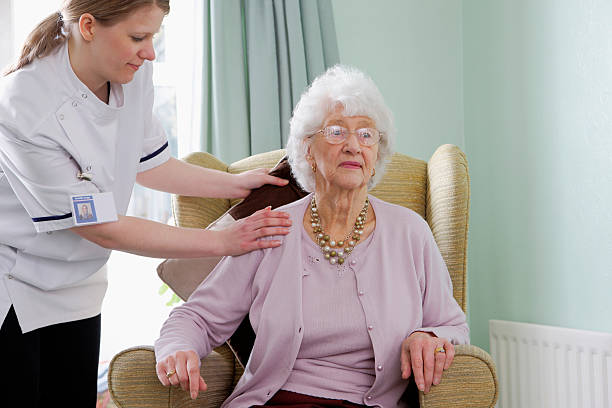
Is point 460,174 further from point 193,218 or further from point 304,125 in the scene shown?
point 193,218

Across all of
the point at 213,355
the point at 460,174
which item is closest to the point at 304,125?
the point at 460,174

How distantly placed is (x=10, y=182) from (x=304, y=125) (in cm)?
73

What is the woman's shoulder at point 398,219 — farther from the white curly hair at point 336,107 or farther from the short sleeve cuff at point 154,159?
the short sleeve cuff at point 154,159

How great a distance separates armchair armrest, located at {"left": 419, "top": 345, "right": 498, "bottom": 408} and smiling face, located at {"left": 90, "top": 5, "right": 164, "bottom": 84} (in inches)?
37.6

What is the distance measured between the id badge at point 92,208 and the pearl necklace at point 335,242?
526 millimetres

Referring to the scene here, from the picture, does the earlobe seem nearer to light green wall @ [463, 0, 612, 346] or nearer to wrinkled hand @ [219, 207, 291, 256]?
wrinkled hand @ [219, 207, 291, 256]

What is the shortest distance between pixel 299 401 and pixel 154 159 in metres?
0.77

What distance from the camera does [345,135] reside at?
1596 mm

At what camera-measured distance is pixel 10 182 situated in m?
1.29

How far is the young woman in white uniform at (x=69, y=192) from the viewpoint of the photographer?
1284 mm

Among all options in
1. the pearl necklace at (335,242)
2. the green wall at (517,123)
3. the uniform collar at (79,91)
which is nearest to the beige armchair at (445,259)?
the pearl necklace at (335,242)

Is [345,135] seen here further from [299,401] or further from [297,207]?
[299,401]

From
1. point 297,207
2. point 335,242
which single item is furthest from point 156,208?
point 335,242

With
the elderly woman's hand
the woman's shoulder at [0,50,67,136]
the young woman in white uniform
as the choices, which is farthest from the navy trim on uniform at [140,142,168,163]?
the elderly woman's hand
